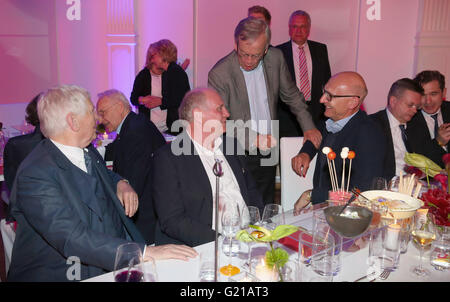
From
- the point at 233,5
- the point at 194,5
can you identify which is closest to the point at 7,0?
the point at 194,5

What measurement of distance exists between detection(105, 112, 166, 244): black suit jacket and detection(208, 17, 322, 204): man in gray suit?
0.73 m

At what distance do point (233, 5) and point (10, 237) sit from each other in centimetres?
600

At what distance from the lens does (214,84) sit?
3758 mm

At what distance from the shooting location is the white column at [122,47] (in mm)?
6820

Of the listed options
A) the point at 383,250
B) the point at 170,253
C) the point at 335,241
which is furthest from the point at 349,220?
the point at 170,253

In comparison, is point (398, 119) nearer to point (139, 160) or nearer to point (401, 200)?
point (401, 200)

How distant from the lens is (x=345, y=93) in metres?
3.10

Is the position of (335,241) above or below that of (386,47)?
below

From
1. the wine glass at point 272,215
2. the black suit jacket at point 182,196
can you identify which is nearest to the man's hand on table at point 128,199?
the black suit jacket at point 182,196

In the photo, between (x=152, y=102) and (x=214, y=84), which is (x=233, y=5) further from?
(x=214, y=84)

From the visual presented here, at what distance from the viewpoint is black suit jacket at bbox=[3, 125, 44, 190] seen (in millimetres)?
3473

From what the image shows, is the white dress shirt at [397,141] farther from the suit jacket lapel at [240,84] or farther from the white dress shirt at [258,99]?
the suit jacket lapel at [240,84]

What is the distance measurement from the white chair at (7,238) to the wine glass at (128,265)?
925 mm

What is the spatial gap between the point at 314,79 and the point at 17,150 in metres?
3.77
